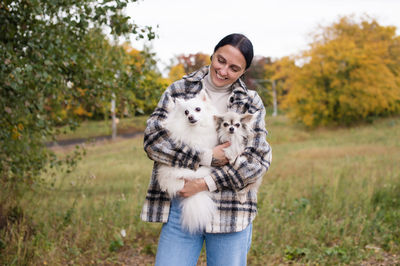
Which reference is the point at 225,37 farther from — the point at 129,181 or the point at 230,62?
the point at 129,181

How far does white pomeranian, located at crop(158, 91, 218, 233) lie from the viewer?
2623 mm

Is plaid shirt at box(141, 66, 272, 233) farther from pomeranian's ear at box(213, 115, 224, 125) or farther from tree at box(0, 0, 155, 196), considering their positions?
tree at box(0, 0, 155, 196)

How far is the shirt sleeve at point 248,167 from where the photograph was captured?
2592 millimetres

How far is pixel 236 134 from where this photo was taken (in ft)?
8.95

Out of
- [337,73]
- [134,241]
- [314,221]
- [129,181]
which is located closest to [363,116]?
[337,73]

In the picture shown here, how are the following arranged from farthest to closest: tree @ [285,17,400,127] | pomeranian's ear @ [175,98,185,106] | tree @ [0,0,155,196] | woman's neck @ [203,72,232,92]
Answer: tree @ [285,17,400,127]
tree @ [0,0,155,196]
woman's neck @ [203,72,232,92]
pomeranian's ear @ [175,98,185,106]

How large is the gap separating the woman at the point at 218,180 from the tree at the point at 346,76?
31.2 m

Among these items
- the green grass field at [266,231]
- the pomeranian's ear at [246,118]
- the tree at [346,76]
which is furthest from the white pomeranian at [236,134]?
the tree at [346,76]

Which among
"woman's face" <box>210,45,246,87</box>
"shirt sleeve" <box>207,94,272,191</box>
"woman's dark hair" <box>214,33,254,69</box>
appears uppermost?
"woman's dark hair" <box>214,33,254,69</box>

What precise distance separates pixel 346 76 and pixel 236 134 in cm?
3305

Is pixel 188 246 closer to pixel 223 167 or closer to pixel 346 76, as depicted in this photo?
pixel 223 167

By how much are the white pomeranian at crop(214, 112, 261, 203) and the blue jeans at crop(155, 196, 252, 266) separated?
336mm

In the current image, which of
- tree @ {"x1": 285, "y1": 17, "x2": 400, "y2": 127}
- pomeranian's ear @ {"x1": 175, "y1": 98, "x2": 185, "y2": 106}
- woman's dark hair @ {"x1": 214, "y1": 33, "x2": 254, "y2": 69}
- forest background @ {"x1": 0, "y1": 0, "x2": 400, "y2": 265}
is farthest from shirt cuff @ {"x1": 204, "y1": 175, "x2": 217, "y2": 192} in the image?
tree @ {"x1": 285, "y1": 17, "x2": 400, "y2": 127}

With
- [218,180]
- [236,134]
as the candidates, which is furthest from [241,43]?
[218,180]
